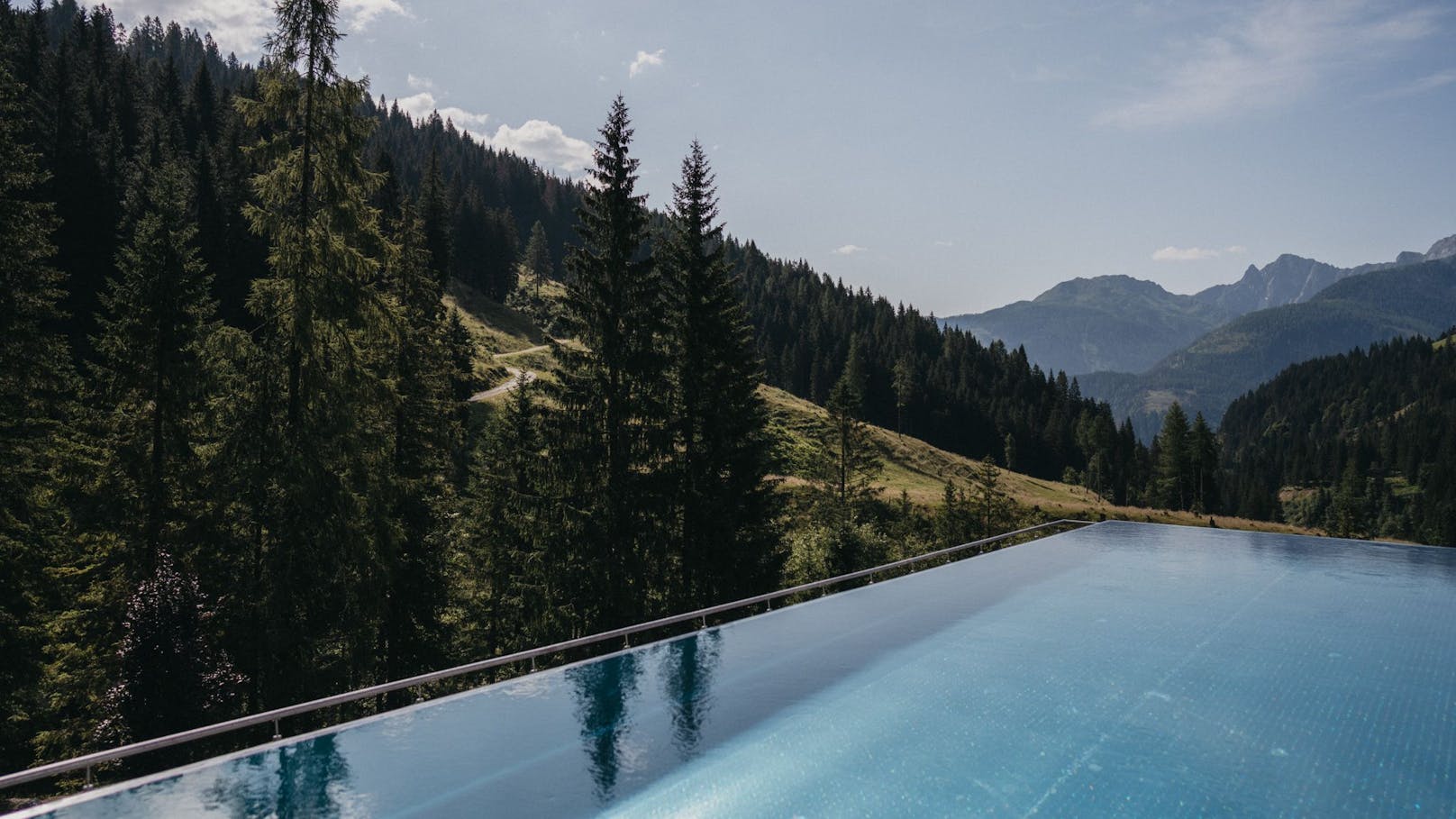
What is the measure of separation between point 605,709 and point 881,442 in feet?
265

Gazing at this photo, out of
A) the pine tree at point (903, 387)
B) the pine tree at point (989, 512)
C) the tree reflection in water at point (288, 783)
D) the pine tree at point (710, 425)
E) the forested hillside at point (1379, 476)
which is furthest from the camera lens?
the forested hillside at point (1379, 476)

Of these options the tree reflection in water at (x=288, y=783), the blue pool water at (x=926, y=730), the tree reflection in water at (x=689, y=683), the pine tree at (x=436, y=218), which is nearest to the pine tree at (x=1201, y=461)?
the blue pool water at (x=926, y=730)

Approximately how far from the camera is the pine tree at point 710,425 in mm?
25188

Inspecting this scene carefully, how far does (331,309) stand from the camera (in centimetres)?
1709

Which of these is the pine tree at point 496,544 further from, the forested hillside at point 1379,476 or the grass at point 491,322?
the forested hillside at point 1379,476

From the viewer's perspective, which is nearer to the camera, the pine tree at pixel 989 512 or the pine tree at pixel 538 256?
the pine tree at pixel 989 512

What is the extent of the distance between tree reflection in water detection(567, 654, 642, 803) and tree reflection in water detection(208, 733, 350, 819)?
10.1ft

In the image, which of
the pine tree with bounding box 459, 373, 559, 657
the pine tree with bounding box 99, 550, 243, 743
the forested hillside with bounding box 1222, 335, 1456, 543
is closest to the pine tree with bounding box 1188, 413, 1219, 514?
the forested hillside with bounding box 1222, 335, 1456, 543

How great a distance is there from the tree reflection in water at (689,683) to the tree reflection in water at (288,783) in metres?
4.46

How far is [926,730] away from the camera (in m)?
11.6

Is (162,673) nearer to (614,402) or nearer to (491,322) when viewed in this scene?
(614,402)

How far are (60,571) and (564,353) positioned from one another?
54.7ft

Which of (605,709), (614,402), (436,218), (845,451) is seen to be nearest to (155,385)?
(614,402)

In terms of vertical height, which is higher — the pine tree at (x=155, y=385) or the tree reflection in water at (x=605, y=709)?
the pine tree at (x=155, y=385)
